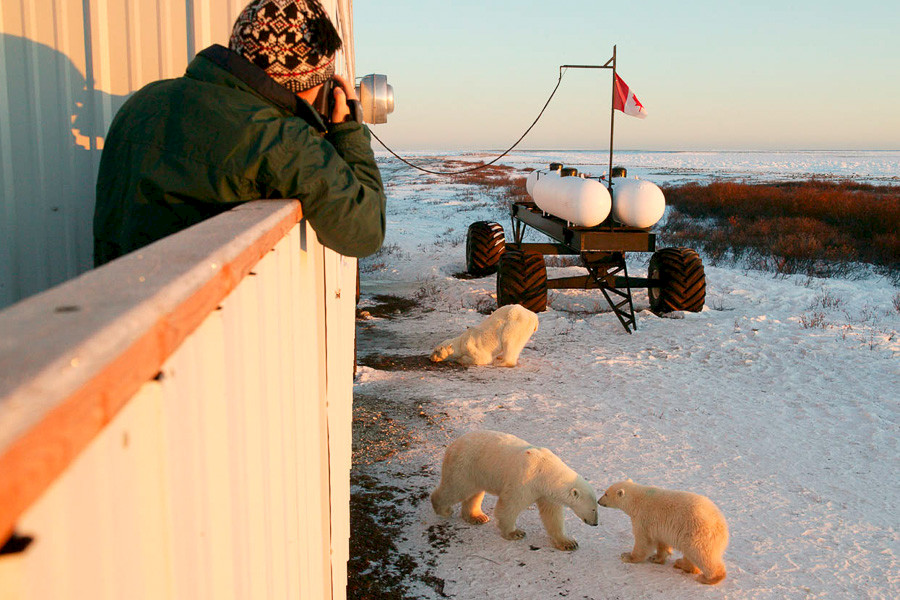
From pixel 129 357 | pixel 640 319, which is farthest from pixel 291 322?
pixel 640 319

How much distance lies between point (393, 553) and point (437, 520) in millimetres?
454

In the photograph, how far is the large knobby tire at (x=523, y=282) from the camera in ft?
28.0

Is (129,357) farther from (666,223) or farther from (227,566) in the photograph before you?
(666,223)

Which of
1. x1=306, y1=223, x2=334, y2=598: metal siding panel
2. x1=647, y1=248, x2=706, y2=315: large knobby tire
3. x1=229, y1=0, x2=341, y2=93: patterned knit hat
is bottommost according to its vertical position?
x1=647, y1=248, x2=706, y2=315: large knobby tire

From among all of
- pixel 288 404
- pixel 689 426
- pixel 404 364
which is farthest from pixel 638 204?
pixel 288 404

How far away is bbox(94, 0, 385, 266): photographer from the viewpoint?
1690mm

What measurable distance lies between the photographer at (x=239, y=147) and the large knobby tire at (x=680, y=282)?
7503 millimetres

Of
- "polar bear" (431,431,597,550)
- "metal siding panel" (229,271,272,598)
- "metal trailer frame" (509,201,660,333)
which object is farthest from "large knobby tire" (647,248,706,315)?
"metal siding panel" (229,271,272,598)

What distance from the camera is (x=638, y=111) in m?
9.67

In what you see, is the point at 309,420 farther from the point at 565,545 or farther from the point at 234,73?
the point at 565,545

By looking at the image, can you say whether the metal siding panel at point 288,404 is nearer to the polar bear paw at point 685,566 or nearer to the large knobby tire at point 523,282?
the polar bear paw at point 685,566

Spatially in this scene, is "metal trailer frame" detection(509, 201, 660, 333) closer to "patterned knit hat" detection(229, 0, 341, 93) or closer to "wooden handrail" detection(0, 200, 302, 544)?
"patterned knit hat" detection(229, 0, 341, 93)

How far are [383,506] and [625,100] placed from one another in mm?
7325

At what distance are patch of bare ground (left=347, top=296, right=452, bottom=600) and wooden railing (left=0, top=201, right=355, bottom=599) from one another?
2.12m
